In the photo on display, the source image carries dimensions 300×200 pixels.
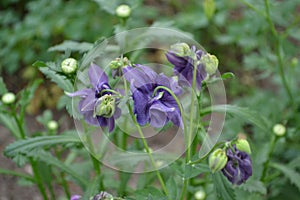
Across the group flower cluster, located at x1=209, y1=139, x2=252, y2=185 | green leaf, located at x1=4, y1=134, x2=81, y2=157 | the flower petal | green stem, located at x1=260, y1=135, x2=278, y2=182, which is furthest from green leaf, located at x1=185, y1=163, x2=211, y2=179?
green stem, located at x1=260, y1=135, x2=278, y2=182

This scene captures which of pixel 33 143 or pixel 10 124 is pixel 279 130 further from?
pixel 10 124

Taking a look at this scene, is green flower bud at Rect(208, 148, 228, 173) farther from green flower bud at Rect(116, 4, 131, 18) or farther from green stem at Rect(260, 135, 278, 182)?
green flower bud at Rect(116, 4, 131, 18)

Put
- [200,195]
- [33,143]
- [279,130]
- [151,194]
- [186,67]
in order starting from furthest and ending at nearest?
[279,130] → [200,195] → [33,143] → [151,194] → [186,67]

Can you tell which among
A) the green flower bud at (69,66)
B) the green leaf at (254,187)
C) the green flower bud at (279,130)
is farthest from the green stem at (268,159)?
the green flower bud at (69,66)

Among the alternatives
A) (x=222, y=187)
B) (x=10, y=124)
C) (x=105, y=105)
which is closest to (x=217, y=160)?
(x=222, y=187)

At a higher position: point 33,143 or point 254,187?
point 33,143

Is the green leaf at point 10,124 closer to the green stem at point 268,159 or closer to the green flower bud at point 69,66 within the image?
the green flower bud at point 69,66

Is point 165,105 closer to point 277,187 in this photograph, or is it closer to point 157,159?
point 157,159
